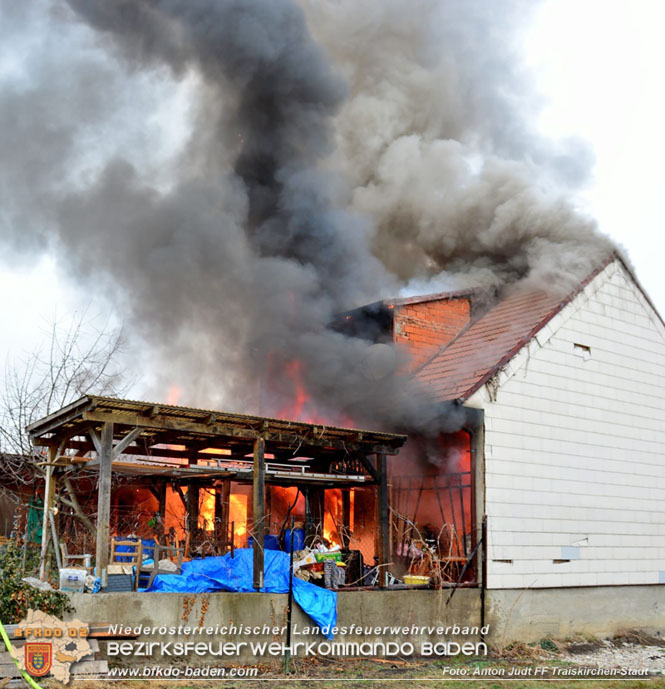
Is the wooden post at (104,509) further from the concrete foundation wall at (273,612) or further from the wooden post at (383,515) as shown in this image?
the wooden post at (383,515)

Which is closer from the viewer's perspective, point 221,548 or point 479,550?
point 479,550

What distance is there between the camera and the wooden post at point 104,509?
33.8 ft

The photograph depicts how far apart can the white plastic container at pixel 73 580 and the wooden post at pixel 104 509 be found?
0.22 meters

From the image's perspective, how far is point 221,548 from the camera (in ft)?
48.5

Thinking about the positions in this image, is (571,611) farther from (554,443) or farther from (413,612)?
(413,612)

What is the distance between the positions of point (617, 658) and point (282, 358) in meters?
8.69

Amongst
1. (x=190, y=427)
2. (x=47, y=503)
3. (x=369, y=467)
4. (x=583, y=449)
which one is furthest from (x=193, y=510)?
(x=583, y=449)

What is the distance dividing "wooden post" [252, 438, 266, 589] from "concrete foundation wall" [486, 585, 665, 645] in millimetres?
4437

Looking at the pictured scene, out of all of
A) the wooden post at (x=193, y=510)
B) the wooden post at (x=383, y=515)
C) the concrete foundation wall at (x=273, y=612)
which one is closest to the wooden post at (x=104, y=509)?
the concrete foundation wall at (x=273, y=612)


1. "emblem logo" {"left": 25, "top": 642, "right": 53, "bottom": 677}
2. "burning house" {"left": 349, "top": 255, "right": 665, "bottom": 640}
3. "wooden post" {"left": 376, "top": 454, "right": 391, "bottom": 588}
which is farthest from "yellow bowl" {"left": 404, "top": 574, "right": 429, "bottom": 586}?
"emblem logo" {"left": 25, "top": 642, "right": 53, "bottom": 677}

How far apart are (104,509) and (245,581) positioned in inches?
99.2

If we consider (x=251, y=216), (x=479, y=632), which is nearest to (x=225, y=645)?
(x=479, y=632)

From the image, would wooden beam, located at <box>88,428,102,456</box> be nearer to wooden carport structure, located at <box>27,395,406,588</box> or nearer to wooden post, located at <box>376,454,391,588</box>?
wooden carport structure, located at <box>27,395,406,588</box>

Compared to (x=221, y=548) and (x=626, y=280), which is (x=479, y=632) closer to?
(x=221, y=548)
